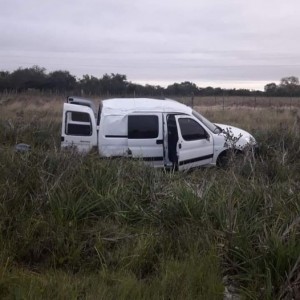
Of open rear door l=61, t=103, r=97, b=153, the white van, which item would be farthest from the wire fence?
open rear door l=61, t=103, r=97, b=153

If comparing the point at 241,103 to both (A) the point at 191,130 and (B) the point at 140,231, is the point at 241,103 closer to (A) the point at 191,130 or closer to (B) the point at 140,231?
(A) the point at 191,130

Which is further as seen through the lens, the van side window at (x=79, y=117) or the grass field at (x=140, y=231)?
the van side window at (x=79, y=117)

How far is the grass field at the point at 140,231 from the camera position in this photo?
15.6 feet

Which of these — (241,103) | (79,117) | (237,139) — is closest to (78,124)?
(79,117)

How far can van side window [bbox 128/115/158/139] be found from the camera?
40.1 feet

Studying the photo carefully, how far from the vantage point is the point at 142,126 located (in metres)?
12.3

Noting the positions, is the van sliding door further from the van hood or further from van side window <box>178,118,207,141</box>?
the van hood

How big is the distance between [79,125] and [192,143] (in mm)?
2558

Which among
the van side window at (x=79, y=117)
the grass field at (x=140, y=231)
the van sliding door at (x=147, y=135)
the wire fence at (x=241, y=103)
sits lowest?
the grass field at (x=140, y=231)

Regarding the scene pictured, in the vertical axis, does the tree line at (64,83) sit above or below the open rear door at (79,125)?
above

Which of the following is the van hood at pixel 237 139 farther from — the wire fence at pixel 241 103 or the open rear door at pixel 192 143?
the wire fence at pixel 241 103

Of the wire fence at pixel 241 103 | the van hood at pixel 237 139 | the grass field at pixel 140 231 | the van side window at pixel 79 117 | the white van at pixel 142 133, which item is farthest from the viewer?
the wire fence at pixel 241 103

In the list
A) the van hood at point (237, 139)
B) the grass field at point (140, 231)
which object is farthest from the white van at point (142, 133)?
the grass field at point (140, 231)

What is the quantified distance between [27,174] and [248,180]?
2.86 metres
